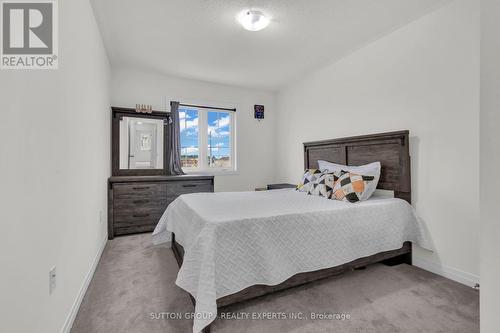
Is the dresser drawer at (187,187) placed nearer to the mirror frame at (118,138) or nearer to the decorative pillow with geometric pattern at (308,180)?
the mirror frame at (118,138)

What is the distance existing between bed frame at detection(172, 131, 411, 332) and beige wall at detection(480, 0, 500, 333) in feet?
3.64

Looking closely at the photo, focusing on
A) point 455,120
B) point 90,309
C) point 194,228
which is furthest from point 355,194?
point 90,309

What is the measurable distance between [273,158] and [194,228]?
3.40 m

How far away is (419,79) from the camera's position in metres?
2.35

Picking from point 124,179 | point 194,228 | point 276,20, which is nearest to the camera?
point 194,228

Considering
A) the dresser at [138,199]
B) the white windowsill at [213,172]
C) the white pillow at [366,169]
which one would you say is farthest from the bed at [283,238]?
the white windowsill at [213,172]

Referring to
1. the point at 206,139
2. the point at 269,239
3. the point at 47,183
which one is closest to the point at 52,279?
the point at 47,183

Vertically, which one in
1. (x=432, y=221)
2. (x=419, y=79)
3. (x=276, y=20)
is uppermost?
(x=276, y=20)

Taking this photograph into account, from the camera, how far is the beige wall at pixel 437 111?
1984 millimetres

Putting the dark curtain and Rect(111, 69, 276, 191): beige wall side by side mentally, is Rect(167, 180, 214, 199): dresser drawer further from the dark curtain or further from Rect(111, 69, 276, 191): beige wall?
Rect(111, 69, 276, 191): beige wall

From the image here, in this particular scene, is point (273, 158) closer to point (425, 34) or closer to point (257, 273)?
point (425, 34)

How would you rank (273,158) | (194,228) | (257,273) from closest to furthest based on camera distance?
(257,273), (194,228), (273,158)

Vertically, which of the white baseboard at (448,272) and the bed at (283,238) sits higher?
the bed at (283,238)

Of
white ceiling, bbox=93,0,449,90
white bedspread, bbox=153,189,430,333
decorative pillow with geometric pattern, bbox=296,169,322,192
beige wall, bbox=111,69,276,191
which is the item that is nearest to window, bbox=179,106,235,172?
beige wall, bbox=111,69,276,191
